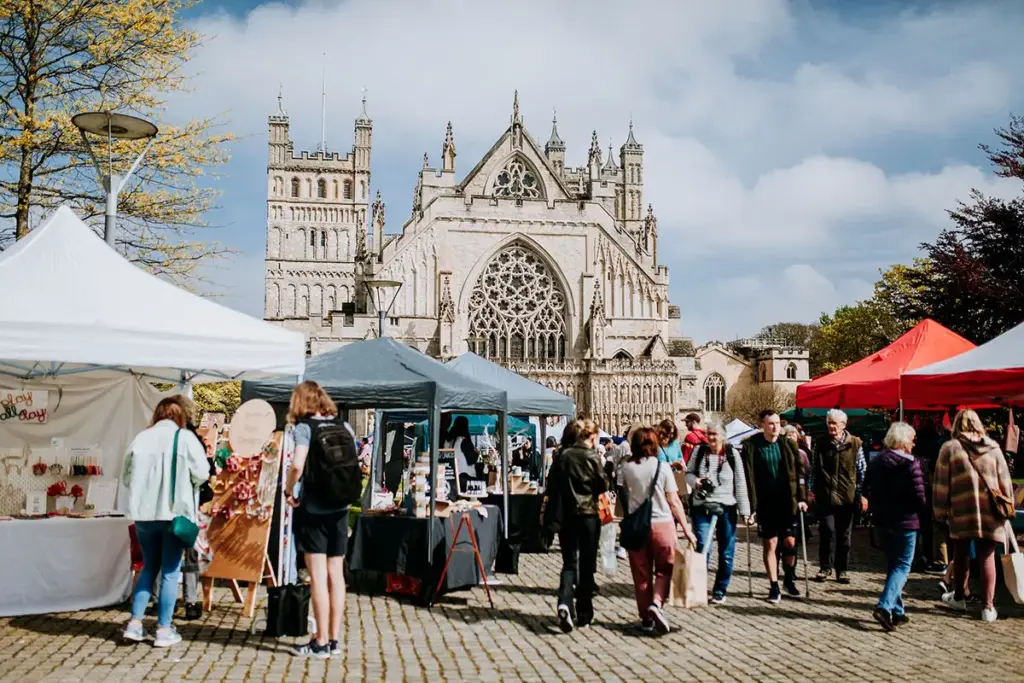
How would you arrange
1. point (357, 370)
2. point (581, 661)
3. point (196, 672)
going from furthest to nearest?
1. point (357, 370)
2. point (581, 661)
3. point (196, 672)

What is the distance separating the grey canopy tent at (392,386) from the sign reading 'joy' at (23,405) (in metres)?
1.89

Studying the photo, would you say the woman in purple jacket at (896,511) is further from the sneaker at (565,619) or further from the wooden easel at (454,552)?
the wooden easel at (454,552)

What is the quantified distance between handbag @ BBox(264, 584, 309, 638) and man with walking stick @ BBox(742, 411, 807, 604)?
13.2ft

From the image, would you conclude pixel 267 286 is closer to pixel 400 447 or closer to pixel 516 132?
pixel 516 132

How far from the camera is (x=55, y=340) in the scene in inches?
251

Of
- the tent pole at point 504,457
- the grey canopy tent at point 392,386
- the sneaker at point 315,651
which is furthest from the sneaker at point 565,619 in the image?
the tent pole at point 504,457

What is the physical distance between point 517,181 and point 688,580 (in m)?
36.0

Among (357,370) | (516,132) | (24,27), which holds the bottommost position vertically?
(357,370)

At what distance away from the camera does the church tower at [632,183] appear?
56938mm

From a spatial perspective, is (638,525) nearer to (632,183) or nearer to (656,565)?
(656,565)

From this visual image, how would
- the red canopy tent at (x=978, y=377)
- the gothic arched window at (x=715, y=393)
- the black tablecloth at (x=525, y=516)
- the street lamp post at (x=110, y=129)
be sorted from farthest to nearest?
the gothic arched window at (x=715, y=393) → the black tablecloth at (x=525, y=516) → the red canopy tent at (x=978, y=377) → the street lamp post at (x=110, y=129)

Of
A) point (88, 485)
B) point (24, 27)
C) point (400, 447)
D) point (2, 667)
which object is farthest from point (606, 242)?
point (2, 667)

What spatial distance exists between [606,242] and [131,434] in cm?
3234

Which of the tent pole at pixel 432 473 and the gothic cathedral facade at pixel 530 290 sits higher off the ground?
the gothic cathedral facade at pixel 530 290
